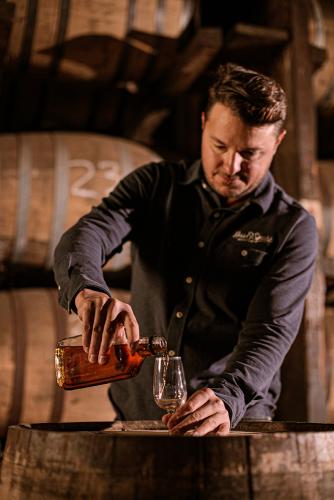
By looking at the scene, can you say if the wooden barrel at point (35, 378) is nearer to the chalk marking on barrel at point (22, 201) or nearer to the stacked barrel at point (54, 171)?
the stacked barrel at point (54, 171)

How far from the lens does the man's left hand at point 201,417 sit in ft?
4.61

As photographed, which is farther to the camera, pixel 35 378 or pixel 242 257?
pixel 35 378

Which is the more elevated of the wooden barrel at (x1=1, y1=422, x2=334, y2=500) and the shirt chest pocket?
the shirt chest pocket

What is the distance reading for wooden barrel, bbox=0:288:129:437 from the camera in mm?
3154

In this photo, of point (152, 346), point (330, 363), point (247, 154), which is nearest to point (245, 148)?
point (247, 154)

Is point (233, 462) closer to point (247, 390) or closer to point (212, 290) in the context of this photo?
point (247, 390)

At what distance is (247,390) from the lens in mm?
1697

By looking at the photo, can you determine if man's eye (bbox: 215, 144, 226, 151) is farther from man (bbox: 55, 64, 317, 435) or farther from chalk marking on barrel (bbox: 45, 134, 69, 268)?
chalk marking on barrel (bbox: 45, 134, 69, 268)

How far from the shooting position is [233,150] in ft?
6.62

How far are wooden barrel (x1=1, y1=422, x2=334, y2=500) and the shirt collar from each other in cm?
104

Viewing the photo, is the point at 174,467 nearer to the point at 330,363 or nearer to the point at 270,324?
the point at 270,324

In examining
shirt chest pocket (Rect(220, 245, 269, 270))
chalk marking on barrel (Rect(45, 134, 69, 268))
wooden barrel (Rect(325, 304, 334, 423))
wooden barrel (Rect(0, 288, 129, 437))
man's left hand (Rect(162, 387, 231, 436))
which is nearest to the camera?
man's left hand (Rect(162, 387, 231, 436))

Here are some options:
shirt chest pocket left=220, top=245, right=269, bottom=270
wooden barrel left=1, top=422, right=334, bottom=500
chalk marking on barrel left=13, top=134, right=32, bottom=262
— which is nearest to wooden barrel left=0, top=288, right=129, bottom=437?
chalk marking on barrel left=13, top=134, right=32, bottom=262

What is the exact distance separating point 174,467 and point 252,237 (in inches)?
43.5
